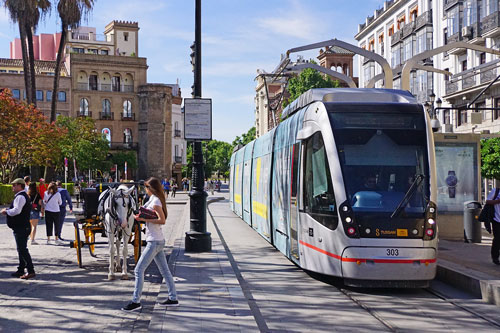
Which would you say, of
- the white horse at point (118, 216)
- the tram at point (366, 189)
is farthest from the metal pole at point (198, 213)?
the tram at point (366, 189)

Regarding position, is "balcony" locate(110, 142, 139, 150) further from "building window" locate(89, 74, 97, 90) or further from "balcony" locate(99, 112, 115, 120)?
"building window" locate(89, 74, 97, 90)

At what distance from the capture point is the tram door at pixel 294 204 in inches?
436

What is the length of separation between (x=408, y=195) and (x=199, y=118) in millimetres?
6041

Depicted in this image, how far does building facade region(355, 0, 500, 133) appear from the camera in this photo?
123 ft

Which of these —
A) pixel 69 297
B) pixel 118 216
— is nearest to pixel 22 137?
pixel 118 216

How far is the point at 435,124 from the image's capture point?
19.2 meters

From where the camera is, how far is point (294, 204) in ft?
36.8

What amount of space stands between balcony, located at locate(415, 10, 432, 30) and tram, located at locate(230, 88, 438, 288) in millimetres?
38449

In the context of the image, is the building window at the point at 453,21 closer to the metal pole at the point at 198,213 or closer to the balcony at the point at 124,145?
the metal pole at the point at 198,213

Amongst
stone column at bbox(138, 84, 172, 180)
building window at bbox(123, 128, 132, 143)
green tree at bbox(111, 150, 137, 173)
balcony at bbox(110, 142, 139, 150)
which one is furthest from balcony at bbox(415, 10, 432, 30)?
building window at bbox(123, 128, 132, 143)

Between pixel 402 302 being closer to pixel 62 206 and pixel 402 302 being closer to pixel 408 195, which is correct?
pixel 408 195

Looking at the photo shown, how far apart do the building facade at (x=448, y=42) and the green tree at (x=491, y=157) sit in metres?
1.11

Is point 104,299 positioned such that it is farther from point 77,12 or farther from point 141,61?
point 141,61

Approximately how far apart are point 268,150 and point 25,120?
27.4m
